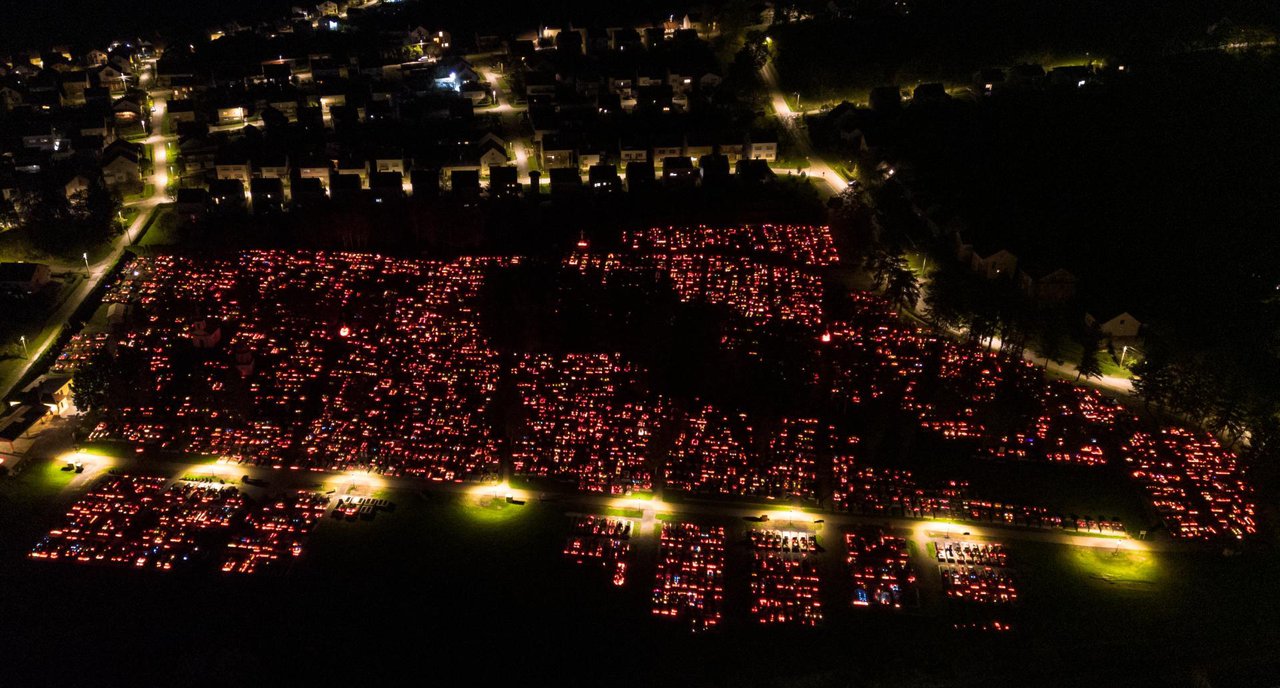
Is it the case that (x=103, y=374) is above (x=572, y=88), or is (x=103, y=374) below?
below

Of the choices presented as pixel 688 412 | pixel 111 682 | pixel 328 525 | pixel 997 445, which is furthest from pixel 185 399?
pixel 997 445

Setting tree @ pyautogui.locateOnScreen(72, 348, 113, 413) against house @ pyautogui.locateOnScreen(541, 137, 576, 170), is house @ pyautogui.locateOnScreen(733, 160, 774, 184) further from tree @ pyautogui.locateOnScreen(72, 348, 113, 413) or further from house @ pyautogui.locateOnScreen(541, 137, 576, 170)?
tree @ pyautogui.locateOnScreen(72, 348, 113, 413)

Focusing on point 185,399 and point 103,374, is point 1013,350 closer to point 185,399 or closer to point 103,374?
point 185,399

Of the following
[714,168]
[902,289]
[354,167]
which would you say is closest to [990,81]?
[714,168]

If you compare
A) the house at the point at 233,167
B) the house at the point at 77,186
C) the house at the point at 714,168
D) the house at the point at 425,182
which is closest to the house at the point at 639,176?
the house at the point at 714,168

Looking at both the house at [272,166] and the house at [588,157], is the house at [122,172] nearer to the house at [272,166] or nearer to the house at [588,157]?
the house at [272,166]

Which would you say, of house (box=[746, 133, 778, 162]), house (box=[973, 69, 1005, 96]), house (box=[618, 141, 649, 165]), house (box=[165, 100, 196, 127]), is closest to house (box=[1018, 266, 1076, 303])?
house (box=[746, 133, 778, 162])

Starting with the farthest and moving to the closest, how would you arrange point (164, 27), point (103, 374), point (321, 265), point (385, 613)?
point (164, 27) < point (321, 265) < point (103, 374) < point (385, 613)
